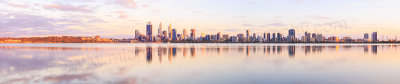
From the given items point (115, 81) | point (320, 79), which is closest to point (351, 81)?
point (320, 79)

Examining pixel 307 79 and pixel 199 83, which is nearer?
pixel 199 83

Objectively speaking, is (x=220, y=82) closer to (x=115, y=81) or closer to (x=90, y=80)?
(x=115, y=81)

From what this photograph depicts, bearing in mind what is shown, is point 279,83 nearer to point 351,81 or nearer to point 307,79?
point 307,79

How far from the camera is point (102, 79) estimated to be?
13180 millimetres

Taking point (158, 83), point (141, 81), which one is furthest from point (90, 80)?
point (158, 83)

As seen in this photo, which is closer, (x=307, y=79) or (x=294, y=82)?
(x=294, y=82)

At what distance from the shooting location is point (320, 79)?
13703 millimetres

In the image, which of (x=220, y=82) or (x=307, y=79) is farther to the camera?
(x=307, y=79)

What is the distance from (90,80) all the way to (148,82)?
2718 mm

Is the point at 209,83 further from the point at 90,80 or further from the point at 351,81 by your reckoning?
the point at 351,81

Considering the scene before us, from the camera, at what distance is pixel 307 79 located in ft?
45.1

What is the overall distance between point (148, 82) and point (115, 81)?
1.46 meters

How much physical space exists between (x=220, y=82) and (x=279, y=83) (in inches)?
101

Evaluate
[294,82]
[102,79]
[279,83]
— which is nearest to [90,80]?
[102,79]
